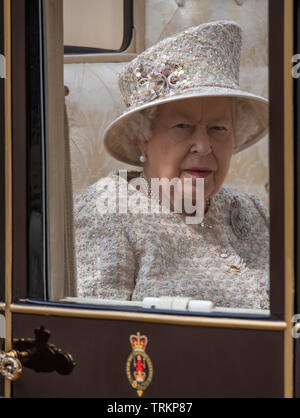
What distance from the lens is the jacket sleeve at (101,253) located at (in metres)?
1.24

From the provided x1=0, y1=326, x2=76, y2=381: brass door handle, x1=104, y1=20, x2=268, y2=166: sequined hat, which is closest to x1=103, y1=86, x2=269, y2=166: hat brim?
x1=104, y1=20, x2=268, y2=166: sequined hat

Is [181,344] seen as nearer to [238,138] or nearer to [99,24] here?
[238,138]

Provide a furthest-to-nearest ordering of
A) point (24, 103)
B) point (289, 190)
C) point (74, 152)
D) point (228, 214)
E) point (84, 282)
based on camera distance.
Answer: point (228, 214)
point (74, 152)
point (84, 282)
point (24, 103)
point (289, 190)

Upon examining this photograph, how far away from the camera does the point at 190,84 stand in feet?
4.33

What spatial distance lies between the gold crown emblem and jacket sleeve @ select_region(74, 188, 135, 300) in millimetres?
217

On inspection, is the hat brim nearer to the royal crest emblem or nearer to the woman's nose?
the woman's nose

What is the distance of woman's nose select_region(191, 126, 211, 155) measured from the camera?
133 cm

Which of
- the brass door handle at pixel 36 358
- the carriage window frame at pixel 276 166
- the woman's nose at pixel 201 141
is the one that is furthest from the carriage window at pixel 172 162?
the carriage window frame at pixel 276 166

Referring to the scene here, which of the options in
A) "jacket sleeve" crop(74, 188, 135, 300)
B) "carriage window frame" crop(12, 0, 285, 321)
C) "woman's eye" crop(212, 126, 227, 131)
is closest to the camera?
"carriage window frame" crop(12, 0, 285, 321)

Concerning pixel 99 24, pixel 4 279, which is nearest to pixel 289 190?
pixel 4 279

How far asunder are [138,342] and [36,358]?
195 millimetres

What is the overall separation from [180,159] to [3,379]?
0.57 m

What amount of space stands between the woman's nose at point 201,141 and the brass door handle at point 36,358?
52 centimetres

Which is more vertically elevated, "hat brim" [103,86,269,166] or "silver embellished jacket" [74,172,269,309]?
"hat brim" [103,86,269,166]
